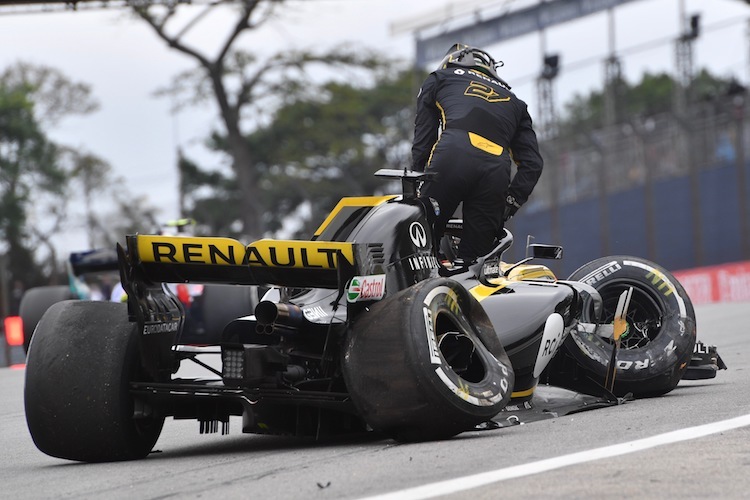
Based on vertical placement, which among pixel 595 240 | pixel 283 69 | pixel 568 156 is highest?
pixel 283 69

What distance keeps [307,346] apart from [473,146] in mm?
1601

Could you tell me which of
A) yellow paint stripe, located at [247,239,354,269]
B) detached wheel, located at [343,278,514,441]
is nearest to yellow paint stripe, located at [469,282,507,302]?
detached wheel, located at [343,278,514,441]

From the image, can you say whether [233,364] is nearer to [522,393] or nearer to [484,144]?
[522,393]

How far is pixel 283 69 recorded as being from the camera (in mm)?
38000

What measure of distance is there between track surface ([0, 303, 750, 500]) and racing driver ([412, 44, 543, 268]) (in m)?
1.20

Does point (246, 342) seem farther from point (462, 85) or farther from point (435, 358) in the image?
point (462, 85)

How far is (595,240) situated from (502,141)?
21227 millimetres

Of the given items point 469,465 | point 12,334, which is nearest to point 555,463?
point 469,465

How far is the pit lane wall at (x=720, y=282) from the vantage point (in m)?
27.2

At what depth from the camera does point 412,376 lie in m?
5.59

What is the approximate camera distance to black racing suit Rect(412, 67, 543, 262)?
7.11 meters

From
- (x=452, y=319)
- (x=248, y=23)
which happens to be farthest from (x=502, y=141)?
(x=248, y=23)

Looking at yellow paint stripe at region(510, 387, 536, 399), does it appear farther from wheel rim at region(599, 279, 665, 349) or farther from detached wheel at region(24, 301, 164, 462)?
detached wheel at region(24, 301, 164, 462)

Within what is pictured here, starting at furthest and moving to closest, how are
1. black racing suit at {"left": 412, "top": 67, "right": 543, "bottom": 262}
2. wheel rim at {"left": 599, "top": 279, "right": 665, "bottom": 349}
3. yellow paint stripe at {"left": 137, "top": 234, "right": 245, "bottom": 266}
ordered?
wheel rim at {"left": 599, "top": 279, "right": 665, "bottom": 349}, black racing suit at {"left": 412, "top": 67, "right": 543, "bottom": 262}, yellow paint stripe at {"left": 137, "top": 234, "right": 245, "bottom": 266}
